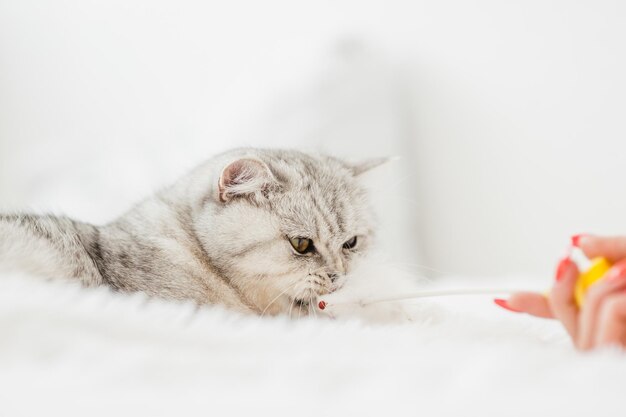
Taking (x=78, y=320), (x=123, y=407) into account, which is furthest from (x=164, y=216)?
(x=123, y=407)

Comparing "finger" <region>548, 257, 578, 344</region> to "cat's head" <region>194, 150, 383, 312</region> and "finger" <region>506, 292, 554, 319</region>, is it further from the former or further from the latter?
"cat's head" <region>194, 150, 383, 312</region>

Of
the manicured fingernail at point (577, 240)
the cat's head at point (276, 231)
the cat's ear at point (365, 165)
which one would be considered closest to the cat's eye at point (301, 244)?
the cat's head at point (276, 231)

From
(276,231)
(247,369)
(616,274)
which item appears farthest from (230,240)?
(616,274)

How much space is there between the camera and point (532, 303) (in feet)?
2.25

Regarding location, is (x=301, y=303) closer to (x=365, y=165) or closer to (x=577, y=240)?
(x=365, y=165)

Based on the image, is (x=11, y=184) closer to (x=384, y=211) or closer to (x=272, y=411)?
(x=384, y=211)

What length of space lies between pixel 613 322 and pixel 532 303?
0.37 feet

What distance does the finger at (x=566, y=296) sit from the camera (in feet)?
2.09

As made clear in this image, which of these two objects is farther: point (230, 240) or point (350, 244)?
point (350, 244)

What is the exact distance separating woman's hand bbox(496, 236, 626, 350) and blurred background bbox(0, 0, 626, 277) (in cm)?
128

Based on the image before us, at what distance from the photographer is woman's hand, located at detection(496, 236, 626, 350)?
0.59 m

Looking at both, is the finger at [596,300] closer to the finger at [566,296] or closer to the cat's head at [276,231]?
the finger at [566,296]

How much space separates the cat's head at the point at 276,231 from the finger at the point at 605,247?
0.50 meters

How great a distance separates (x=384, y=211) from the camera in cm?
221
